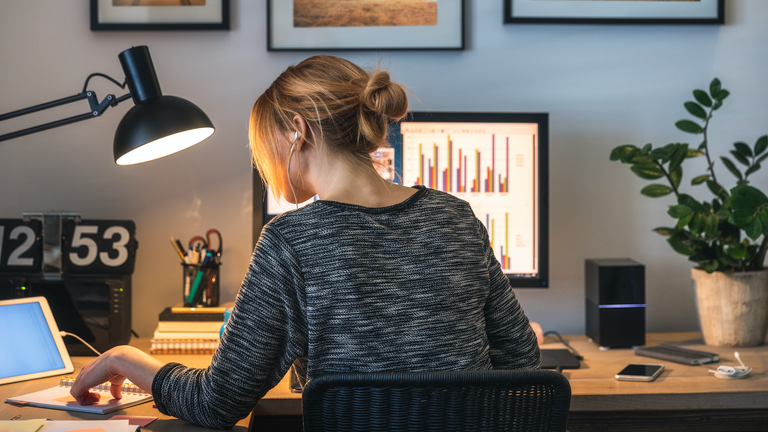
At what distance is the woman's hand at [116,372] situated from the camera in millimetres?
877

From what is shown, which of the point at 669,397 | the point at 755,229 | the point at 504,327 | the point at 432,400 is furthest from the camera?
the point at 755,229

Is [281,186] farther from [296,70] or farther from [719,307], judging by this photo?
[719,307]

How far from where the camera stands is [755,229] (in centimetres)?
125

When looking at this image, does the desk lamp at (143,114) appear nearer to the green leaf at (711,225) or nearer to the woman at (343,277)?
the woman at (343,277)

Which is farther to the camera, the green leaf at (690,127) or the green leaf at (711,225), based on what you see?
the green leaf at (690,127)

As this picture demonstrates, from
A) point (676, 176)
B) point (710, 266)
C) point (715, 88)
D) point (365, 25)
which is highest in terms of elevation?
point (365, 25)

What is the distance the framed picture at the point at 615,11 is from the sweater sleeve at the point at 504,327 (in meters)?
0.91

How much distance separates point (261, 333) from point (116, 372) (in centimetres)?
34

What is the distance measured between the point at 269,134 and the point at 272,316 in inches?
11.7

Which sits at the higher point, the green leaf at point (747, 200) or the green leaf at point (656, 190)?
the green leaf at point (656, 190)

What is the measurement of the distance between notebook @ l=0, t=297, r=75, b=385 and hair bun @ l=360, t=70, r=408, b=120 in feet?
2.84

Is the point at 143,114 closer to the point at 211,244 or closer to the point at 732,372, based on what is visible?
the point at 211,244

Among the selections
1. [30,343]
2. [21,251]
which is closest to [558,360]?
[30,343]

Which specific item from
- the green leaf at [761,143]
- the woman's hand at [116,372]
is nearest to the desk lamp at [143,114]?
the woman's hand at [116,372]
